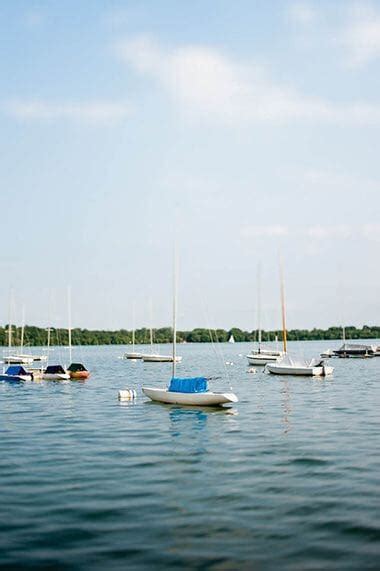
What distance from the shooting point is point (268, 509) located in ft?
66.1

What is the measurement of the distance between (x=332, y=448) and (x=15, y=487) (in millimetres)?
14980

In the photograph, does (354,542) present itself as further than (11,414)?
No

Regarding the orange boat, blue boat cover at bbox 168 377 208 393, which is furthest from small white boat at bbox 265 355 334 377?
blue boat cover at bbox 168 377 208 393

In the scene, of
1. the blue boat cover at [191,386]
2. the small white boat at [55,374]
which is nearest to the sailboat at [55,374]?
the small white boat at [55,374]

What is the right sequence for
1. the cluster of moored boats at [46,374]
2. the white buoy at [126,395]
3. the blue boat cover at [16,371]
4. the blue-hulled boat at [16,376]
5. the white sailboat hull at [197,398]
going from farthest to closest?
the blue boat cover at [16,371]
the cluster of moored boats at [46,374]
the blue-hulled boat at [16,376]
the white buoy at [126,395]
the white sailboat hull at [197,398]

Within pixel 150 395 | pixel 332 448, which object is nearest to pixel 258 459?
pixel 332 448

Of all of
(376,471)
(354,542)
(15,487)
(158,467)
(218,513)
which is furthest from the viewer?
(158,467)

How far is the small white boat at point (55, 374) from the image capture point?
3236 inches

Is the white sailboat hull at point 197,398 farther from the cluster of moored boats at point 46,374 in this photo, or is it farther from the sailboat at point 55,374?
the cluster of moored boats at point 46,374

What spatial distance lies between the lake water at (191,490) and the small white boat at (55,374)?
35237 mm

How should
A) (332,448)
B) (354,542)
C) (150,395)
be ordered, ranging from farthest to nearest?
1. (150,395)
2. (332,448)
3. (354,542)

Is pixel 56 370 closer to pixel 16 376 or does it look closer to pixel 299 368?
pixel 16 376

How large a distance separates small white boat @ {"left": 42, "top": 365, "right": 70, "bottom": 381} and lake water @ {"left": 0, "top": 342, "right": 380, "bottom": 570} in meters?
35.2

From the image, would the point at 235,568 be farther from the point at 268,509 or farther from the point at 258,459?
the point at 258,459
